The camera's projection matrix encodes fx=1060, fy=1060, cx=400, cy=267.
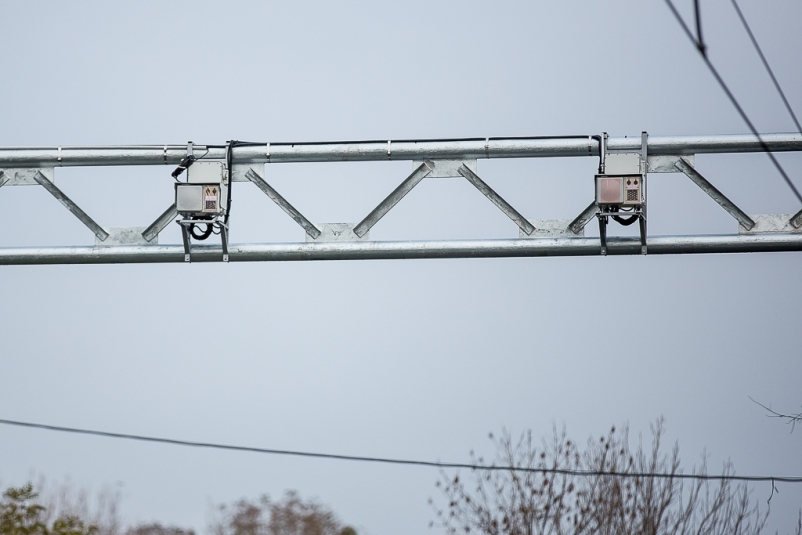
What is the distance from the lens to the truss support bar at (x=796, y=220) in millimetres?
7789

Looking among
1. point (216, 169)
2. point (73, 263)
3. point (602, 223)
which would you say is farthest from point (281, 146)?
point (602, 223)

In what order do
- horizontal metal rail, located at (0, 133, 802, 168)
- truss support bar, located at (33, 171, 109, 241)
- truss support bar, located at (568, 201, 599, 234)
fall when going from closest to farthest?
horizontal metal rail, located at (0, 133, 802, 168)
truss support bar, located at (568, 201, 599, 234)
truss support bar, located at (33, 171, 109, 241)

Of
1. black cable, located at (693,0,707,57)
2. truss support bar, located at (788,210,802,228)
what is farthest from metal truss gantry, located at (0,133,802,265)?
black cable, located at (693,0,707,57)

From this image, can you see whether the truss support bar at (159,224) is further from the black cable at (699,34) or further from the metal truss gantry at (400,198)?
the black cable at (699,34)

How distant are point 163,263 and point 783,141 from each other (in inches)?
189

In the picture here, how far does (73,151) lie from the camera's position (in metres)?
8.40

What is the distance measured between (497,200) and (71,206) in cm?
340

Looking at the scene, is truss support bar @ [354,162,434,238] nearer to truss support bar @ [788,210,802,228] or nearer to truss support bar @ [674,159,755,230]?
truss support bar @ [674,159,755,230]

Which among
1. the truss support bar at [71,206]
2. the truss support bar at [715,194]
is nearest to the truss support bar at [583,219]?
the truss support bar at [715,194]

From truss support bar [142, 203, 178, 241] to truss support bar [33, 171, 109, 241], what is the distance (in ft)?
1.11

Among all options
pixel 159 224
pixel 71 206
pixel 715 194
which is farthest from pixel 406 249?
pixel 71 206

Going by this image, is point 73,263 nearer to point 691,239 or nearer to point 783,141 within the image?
point 691,239

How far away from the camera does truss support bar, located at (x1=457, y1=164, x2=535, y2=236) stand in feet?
26.3

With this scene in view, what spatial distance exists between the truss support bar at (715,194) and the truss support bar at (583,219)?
69cm
